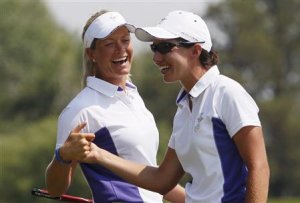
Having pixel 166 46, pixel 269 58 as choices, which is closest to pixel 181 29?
pixel 166 46

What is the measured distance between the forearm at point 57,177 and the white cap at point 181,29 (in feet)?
3.30

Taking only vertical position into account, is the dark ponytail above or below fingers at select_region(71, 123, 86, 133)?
above

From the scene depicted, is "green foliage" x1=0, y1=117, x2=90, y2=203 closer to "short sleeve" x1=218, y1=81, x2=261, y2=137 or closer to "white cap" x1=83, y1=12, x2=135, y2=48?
"white cap" x1=83, y1=12, x2=135, y2=48

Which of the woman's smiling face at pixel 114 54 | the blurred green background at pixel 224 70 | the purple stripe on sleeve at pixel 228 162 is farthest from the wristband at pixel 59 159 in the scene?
the blurred green background at pixel 224 70

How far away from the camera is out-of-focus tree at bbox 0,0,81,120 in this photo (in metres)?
54.0

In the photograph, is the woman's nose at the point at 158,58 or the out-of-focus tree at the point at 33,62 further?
the out-of-focus tree at the point at 33,62

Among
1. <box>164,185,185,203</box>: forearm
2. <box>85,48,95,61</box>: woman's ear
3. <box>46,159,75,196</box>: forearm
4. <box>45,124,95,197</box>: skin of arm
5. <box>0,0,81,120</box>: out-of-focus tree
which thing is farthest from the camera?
<box>0,0,81,120</box>: out-of-focus tree

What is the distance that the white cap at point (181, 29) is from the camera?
6730mm

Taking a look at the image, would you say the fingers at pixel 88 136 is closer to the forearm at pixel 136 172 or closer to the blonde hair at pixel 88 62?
the forearm at pixel 136 172

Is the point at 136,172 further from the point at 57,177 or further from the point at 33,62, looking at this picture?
the point at 33,62

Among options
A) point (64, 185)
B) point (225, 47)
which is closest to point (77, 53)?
point (225, 47)

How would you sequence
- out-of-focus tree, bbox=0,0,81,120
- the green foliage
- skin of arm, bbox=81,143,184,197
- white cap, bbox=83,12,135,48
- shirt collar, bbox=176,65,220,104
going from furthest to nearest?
out-of-focus tree, bbox=0,0,81,120
the green foliage
white cap, bbox=83,12,135,48
skin of arm, bbox=81,143,184,197
shirt collar, bbox=176,65,220,104

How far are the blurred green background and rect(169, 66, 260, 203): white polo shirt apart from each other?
43.5 meters

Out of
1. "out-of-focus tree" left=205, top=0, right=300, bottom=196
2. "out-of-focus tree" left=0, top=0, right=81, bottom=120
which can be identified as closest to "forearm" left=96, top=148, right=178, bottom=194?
"out-of-focus tree" left=0, top=0, right=81, bottom=120
